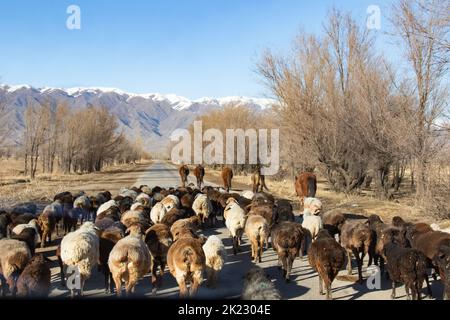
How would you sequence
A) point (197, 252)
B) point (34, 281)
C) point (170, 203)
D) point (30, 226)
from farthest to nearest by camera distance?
point (170, 203), point (30, 226), point (197, 252), point (34, 281)

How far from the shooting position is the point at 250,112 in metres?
58.6

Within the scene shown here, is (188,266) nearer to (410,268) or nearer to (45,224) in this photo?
(410,268)

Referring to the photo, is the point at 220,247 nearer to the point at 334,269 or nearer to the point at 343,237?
the point at 334,269

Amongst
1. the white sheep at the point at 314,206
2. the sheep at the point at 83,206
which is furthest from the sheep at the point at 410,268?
the sheep at the point at 83,206

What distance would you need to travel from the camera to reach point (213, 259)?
780cm

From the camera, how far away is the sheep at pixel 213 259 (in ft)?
25.6

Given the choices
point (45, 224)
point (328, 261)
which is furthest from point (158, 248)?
point (45, 224)

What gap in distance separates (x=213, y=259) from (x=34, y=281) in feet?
10.4

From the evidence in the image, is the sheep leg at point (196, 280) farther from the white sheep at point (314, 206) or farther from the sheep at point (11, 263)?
the white sheep at point (314, 206)

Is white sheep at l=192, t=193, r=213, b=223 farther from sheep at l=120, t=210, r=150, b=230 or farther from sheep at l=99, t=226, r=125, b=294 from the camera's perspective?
sheep at l=99, t=226, r=125, b=294

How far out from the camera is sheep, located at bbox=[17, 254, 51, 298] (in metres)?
6.37

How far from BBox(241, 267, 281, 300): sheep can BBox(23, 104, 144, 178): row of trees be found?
4356cm

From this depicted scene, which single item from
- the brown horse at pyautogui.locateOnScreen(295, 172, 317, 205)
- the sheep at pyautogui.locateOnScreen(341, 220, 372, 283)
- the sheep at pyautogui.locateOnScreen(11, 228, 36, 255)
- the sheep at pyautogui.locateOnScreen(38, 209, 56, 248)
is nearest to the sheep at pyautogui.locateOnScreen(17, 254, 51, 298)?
the sheep at pyautogui.locateOnScreen(11, 228, 36, 255)

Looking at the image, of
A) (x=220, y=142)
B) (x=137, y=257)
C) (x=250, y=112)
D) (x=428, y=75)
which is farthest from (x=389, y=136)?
(x=250, y=112)
